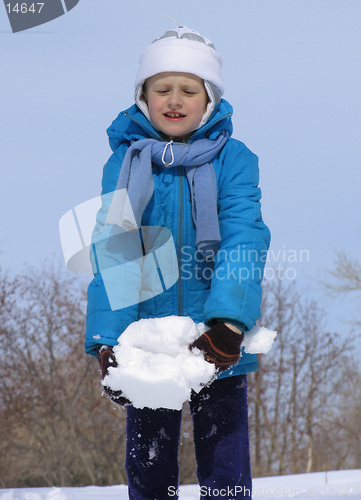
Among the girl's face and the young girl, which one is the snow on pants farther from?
the girl's face

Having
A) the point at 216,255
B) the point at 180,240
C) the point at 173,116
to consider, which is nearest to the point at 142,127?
the point at 173,116

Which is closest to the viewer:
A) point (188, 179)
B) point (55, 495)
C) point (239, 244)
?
point (239, 244)

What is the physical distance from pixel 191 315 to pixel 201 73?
1.10 meters

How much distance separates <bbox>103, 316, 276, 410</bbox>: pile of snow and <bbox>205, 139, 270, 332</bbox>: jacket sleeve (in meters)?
0.14

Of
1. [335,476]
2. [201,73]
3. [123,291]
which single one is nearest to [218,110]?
[201,73]

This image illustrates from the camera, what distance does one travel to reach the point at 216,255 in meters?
2.05

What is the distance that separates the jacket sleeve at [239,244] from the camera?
1.90m

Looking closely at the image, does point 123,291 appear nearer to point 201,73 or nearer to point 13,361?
point 201,73

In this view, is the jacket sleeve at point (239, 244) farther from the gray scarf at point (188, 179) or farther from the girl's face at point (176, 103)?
the girl's face at point (176, 103)

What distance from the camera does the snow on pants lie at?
2039 mm

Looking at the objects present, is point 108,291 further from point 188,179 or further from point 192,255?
point 188,179

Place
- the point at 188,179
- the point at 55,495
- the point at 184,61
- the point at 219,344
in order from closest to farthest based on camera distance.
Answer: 1. the point at 219,344
2. the point at 188,179
3. the point at 184,61
4. the point at 55,495

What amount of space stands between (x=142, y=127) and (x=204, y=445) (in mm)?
1436

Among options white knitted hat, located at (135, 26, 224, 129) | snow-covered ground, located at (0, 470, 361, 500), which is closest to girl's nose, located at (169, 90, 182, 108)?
white knitted hat, located at (135, 26, 224, 129)
